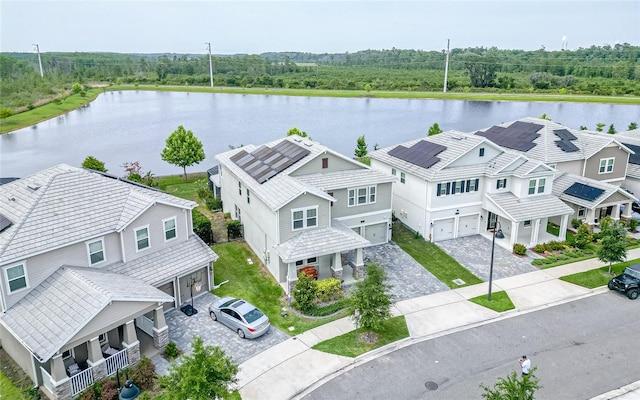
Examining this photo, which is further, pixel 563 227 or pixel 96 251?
pixel 563 227

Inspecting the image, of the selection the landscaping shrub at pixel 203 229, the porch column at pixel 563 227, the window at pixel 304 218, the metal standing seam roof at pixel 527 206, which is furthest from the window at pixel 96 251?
the porch column at pixel 563 227

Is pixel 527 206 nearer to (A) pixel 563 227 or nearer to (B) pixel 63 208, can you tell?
(A) pixel 563 227

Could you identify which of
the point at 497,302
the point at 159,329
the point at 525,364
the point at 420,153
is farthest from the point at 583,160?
the point at 159,329

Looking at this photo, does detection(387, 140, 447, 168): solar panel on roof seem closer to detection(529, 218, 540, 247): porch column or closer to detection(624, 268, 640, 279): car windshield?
detection(529, 218, 540, 247): porch column

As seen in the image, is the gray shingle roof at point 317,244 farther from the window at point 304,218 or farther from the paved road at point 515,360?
the paved road at point 515,360

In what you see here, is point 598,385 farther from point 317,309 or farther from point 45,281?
point 45,281

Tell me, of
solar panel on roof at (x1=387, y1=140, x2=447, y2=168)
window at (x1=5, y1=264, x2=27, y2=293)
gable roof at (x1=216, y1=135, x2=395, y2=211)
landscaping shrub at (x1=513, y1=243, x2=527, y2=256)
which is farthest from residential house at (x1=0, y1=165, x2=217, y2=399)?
landscaping shrub at (x1=513, y1=243, x2=527, y2=256)
